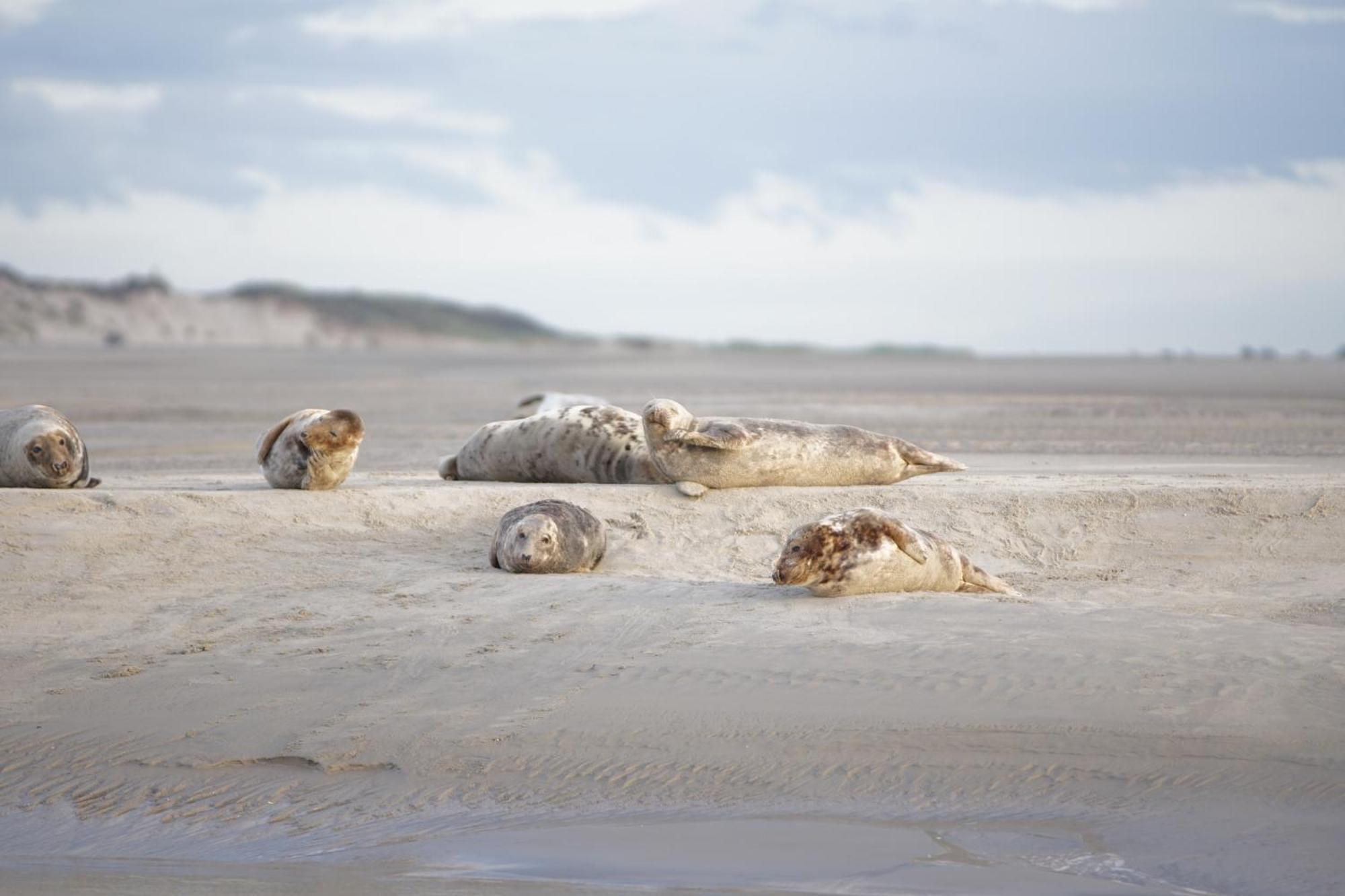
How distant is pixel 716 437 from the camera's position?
8.66 meters

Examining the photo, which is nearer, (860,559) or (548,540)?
(860,559)

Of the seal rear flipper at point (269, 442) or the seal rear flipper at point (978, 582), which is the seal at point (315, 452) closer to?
the seal rear flipper at point (269, 442)

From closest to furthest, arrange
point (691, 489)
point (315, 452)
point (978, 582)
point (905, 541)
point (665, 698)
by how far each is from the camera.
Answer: point (665, 698) → point (905, 541) → point (978, 582) → point (315, 452) → point (691, 489)

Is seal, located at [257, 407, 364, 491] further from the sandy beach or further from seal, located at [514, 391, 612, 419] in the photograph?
seal, located at [514, 391, 612, 419]

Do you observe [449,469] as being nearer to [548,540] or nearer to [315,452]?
[315,452]

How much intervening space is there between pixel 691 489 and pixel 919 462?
1.75 m

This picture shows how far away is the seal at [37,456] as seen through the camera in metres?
8.23

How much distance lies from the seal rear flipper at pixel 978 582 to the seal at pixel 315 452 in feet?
12.4

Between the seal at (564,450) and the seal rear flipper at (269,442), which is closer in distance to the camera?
the seal rear flipper at (269,442)

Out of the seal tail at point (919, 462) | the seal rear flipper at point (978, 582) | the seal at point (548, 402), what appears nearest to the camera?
the seal rear flipper at point (978, 582)

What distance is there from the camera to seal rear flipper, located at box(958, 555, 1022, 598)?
Answer: 671cm

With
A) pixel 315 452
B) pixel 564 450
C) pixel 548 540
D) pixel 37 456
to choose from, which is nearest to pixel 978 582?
pixel 548 540

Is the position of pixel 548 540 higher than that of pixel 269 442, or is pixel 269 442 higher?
pixel 269 442

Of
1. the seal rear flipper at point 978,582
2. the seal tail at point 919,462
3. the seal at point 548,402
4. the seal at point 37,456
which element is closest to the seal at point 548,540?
the seal rear flipper at point 978,582
